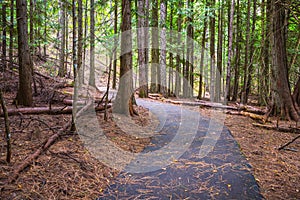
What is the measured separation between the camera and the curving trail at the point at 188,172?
3.19m

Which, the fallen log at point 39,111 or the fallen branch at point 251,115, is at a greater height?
the fallen log at point 39,111

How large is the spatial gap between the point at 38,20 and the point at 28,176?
27.0ft

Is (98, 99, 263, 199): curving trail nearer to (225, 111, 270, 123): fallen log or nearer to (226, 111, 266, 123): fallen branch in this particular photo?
(225, 111, 270, 123): fallen log

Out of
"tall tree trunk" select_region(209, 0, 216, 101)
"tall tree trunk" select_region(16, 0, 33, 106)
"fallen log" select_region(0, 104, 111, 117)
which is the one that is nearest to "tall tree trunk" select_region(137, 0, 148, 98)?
"tall tree trunk" select_region(16, 0, 33, 106)

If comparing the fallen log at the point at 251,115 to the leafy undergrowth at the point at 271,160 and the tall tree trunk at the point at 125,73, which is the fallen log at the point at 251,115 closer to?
the leafy undergrowth at the point at 271,160

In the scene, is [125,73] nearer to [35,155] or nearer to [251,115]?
[35,155]

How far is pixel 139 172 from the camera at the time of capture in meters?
3.94

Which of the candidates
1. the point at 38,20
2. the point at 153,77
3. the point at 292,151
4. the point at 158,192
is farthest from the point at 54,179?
the point at 153,77

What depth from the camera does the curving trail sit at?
3189 mm

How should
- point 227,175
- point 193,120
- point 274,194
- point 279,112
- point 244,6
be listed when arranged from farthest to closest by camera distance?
1. point 244,6
2. point 279,112
3. point 193,120
4. point 227,175
5. point 274,194

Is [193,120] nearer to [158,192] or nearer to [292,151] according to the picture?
[292,151]

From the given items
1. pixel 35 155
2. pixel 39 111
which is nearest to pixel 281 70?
pixel 39 111

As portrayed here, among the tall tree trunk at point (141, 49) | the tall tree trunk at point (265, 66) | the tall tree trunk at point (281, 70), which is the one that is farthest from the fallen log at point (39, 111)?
the tall tree trunk at point (281, 70)

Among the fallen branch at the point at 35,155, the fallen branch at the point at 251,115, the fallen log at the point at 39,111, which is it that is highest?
the fallen log at the point at 39,111
